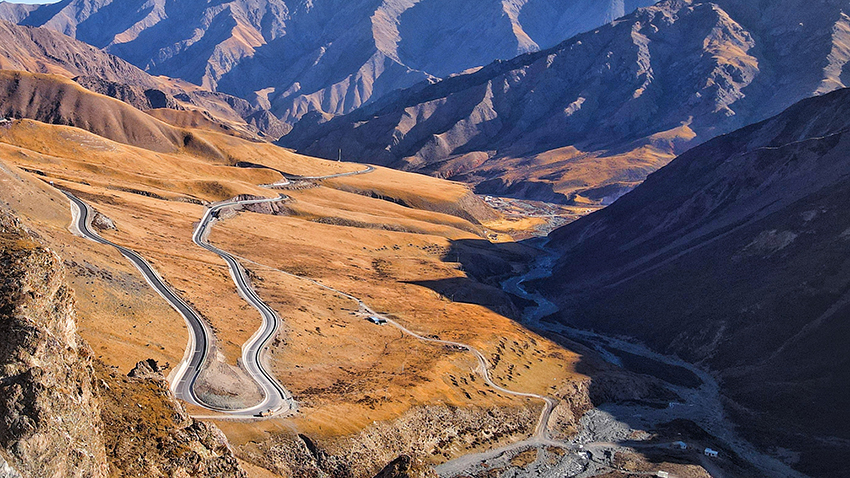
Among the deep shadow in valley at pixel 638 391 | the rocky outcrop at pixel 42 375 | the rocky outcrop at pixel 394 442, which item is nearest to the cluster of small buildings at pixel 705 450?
the deep shadow in valley at pixel 638 391

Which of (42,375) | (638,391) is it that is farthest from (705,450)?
(42,375)

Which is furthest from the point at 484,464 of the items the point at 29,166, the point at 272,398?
the point at 29,166

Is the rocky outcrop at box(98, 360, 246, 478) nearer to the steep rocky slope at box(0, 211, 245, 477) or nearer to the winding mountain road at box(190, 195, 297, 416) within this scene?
the steep rocky slope at box(0, 211, 245, 477)

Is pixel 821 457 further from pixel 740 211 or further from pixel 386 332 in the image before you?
pixel 740 211

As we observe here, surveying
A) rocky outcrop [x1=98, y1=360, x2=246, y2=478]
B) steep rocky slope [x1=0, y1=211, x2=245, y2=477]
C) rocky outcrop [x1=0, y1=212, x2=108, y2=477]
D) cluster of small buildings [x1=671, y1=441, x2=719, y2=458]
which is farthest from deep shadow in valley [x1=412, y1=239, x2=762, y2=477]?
rocky outcrop [x1=0, y1=212, x2=108, y2=477]

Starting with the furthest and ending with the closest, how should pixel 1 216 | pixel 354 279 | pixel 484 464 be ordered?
pixel 354 279 → pixel 484 464 → pixel 1 216
